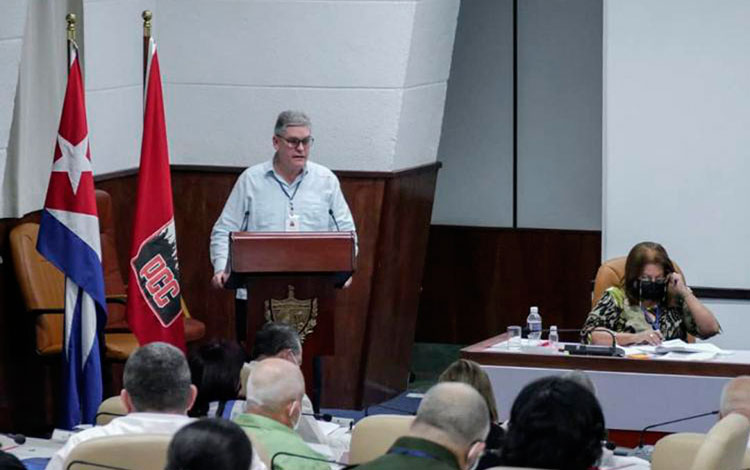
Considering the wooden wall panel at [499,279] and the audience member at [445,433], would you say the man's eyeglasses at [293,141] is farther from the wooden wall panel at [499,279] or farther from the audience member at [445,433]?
the audience member at [445,433]

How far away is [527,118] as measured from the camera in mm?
11141

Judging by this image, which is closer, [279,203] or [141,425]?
[141,425]

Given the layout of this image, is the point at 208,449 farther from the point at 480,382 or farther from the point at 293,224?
the point at 293,224

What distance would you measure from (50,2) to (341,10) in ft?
5.51

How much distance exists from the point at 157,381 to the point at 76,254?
10.8 feet

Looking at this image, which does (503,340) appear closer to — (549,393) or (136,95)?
(136,95)

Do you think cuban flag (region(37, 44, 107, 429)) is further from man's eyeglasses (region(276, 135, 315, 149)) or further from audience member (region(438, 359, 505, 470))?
audience member (region(438, 359, 505, 470))

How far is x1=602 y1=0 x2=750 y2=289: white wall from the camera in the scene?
29.3 ft

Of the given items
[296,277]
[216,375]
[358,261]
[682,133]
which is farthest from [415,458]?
[682,133]

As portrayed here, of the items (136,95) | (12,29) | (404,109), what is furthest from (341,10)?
(12,29)

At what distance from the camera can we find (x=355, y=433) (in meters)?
4.70

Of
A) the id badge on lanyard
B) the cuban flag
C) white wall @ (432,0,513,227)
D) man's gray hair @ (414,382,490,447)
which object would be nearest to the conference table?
the id badge on lanyard

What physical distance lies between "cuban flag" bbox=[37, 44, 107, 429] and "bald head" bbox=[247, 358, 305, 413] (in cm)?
321

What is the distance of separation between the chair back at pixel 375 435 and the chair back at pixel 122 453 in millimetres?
762
